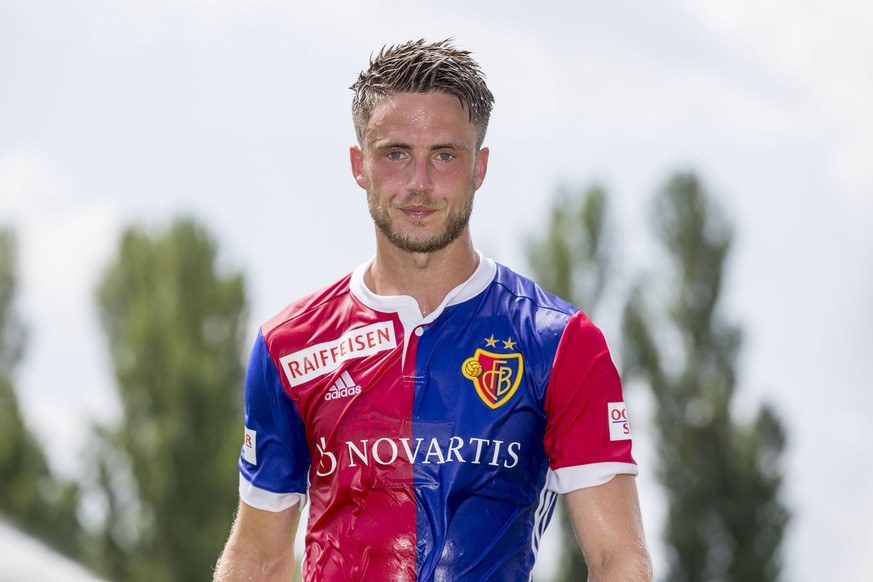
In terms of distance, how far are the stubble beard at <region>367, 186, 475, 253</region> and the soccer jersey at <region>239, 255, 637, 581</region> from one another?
0.24m

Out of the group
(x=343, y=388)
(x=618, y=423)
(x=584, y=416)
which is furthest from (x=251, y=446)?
(x=618, y=423)

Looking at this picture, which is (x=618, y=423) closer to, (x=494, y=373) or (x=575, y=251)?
(x=494, y=373)

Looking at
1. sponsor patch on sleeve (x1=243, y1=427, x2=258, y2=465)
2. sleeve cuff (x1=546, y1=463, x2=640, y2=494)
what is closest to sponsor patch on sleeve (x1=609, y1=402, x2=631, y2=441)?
sleeve cuff (x1=546, y1=463, x2=640, y2=494)

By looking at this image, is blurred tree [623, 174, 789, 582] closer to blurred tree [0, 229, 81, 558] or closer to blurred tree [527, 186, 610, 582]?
blurred tree [527, 186, 610, 582]

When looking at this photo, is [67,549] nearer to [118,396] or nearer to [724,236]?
[118,396]

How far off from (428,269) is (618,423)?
0.96m

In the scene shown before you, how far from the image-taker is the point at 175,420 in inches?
1428

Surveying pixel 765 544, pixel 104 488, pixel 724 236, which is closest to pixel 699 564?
pixel 765 544

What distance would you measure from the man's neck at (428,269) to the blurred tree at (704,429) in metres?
33.3

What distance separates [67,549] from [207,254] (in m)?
9.86

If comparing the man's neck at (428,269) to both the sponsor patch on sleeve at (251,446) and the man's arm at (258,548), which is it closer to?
the sponsor patch on sleeve at (251,446)

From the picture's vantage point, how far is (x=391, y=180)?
15.6 ft

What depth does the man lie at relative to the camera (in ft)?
15.2

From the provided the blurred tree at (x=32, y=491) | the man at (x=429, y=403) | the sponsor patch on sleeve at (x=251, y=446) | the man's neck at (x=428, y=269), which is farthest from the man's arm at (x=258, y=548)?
the blurred tree at (x=32, y=491)
